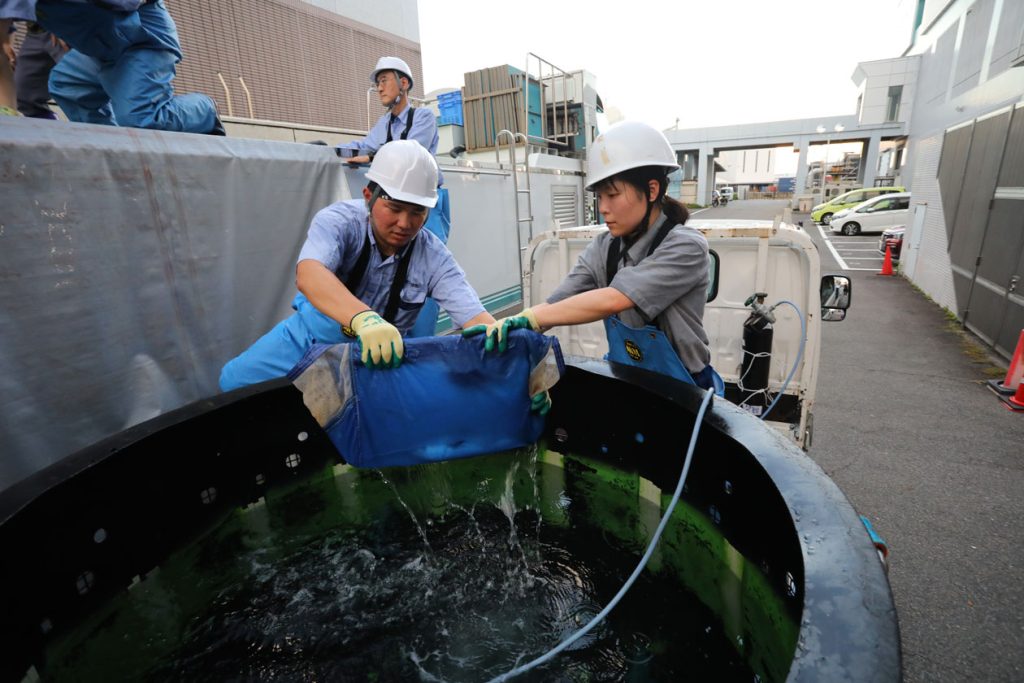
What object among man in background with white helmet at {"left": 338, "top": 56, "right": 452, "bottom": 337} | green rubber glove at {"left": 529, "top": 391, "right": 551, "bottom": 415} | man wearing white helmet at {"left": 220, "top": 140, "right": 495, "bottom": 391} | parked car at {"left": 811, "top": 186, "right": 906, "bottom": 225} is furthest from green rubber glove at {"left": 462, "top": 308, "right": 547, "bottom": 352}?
parked car at {"left": 811, "top": 186, "right": 906, "bottom": 225}

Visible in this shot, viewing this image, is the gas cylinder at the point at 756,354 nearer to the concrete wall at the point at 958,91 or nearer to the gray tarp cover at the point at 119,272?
the gray tarp cover at the point at 119,272

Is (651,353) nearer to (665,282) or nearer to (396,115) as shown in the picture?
(665,282)

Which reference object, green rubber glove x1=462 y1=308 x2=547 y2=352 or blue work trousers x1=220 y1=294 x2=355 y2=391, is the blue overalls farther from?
blue work trousers x1=220 y1=294 x2=355 y2=391

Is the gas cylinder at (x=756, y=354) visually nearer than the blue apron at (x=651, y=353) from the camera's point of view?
No

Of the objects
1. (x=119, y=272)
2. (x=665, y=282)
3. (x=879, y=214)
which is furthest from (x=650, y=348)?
(x=879, y=214)

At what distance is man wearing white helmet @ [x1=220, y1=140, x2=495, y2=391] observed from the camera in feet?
7.04

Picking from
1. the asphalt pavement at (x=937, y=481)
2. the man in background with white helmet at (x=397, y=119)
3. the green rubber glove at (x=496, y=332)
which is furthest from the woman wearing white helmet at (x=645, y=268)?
the man in background with white helmet at (x=397, y=119)

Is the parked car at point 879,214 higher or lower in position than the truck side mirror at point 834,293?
lower

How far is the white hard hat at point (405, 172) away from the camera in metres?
2.25

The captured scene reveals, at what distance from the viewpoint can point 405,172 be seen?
88.4 inches

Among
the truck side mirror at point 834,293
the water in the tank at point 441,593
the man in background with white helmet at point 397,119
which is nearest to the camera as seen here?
the water in the tank at point 441,593

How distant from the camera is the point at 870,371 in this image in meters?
5.41

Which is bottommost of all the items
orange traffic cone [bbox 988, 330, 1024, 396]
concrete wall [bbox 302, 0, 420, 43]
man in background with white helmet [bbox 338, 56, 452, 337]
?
orange traffic cone [bbox 988, 330, 1024, 396]

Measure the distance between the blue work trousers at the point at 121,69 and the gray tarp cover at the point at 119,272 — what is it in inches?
11.6
